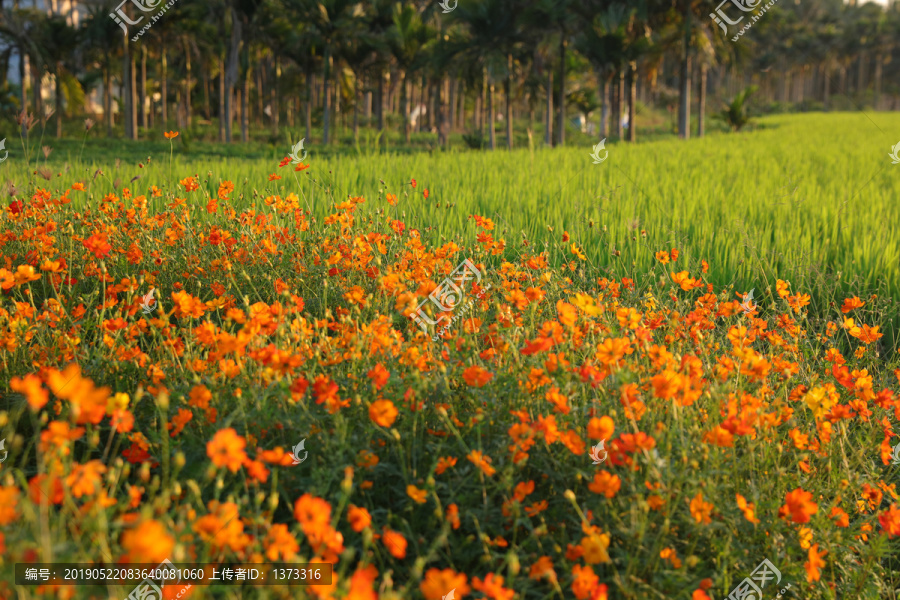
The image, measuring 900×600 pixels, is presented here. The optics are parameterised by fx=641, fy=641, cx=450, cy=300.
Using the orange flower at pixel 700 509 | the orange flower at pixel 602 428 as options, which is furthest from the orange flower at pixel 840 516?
the orange flower at pixel 602 428

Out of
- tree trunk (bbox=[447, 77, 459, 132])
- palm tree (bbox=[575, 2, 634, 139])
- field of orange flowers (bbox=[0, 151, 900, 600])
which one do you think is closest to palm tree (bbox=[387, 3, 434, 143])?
tree trunk (bbox=[447, 77, 459, 132])

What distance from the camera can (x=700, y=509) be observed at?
1.25 meters

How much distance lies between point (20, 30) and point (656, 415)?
22142mm

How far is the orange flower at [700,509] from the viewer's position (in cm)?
123

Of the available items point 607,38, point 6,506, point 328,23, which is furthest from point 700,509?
point 328,23

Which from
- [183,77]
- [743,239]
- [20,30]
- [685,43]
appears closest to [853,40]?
[685,43]

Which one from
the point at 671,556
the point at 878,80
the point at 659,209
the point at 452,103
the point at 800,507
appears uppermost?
the point at 878,80

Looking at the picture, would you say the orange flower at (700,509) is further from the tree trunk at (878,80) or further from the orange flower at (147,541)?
the tree trunk at (878,80)

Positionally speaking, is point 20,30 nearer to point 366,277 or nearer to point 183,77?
point 183,77

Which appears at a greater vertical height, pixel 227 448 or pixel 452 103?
pixel 452 103

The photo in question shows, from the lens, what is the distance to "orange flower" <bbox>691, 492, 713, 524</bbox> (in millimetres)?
1229

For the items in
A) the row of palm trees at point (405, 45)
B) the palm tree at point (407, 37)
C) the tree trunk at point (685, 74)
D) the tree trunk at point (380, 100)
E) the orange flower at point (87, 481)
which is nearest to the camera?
the orange flower at point (87, 481)

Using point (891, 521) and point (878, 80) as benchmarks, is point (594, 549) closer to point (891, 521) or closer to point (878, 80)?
point (891, 521)

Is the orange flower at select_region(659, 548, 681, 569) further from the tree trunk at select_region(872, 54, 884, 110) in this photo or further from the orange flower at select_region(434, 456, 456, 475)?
the tree trunk at select_region(872, 54, 884, 110)
